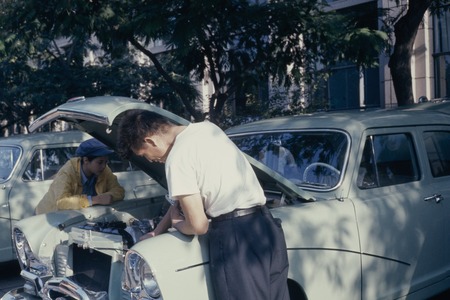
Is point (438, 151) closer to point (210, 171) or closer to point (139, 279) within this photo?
point (210, 171)

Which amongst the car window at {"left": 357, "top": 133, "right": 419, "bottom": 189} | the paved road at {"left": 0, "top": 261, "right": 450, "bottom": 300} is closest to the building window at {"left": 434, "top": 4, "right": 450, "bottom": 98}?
the car window at {"left": 357, "top": 133, "right": 419, "bottom": 189}

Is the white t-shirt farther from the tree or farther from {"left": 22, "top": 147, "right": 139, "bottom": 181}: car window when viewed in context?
the tree

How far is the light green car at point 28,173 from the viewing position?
21.9 feet

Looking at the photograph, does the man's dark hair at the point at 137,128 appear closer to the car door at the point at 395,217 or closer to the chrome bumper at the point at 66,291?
the chrome bumper at the point at 66,291

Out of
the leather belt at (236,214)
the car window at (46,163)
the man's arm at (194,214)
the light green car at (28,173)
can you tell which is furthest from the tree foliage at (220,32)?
the man's arm at (194,214)

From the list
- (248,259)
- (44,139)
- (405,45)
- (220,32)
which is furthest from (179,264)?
(405,45)

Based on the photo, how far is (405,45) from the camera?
814cm

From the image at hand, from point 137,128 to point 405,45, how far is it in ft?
20.0

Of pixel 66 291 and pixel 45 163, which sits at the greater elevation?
pixel 45 163

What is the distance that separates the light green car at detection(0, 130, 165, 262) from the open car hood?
287 centimetres

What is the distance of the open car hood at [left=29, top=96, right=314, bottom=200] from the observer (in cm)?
331

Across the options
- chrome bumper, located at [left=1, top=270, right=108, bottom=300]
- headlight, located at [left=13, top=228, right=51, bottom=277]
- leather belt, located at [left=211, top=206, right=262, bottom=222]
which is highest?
leather belt, located at [left=211, top=206, right=262, bottom=222]

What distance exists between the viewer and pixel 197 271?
2.96 metres

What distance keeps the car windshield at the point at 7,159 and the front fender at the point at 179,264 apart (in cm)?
446
